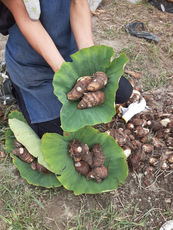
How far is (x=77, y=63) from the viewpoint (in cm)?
118

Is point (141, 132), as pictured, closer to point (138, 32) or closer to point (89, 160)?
point (89, 160)

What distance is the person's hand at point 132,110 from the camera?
1798mm

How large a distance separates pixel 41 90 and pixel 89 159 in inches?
23.6

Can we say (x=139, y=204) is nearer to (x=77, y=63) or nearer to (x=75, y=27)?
(x=77, y=63)

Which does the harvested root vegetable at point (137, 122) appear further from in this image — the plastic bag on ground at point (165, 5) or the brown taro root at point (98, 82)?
the plastic bag on ground at point (165, 5)

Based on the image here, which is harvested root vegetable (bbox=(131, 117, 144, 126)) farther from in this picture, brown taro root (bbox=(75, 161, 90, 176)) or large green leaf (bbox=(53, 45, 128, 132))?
large green leaf (bbox=(53, 45, 128, 132))

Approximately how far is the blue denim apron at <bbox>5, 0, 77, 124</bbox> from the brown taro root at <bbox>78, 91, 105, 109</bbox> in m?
0.49

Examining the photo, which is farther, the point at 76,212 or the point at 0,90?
the point at 0,90

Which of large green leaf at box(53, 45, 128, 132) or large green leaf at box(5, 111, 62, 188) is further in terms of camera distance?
large green leaf at box(5, 111, 62, 188)

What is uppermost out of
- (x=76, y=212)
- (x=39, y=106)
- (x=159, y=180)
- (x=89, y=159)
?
(x=39, y=106)

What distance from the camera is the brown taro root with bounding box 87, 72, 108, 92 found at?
3.46 feet

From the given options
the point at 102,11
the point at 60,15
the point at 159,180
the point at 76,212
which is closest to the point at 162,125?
the point at 159,180

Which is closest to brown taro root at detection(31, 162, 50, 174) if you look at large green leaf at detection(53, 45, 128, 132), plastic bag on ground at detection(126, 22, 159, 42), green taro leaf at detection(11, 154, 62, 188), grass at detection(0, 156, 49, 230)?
green taro leaf at detection(11, 154, 62, 188)

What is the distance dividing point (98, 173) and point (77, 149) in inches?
8.0
